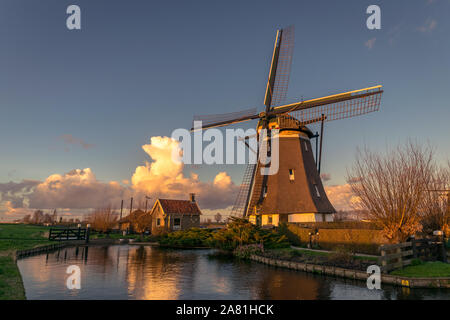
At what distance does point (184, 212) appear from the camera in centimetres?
4450

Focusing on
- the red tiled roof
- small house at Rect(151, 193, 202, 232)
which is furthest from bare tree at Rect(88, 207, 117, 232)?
the red tiled roof

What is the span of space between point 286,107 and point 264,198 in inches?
379

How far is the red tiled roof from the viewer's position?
43.3 meters

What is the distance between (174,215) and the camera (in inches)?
1703

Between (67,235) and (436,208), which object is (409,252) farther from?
(67,235)

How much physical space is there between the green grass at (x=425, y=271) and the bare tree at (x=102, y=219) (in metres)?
40.6

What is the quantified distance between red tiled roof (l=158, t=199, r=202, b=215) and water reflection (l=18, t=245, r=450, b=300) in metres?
25.9

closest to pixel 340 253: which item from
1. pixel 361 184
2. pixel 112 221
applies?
pixel 361 184

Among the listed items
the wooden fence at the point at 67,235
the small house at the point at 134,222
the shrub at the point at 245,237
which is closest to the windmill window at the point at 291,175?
the shrub at the point at 245,237

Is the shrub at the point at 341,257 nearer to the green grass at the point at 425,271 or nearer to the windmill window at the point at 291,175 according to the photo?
the green grass at the point at 425,271

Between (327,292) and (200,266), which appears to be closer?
(327,292)

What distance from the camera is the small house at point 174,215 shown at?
42.7 meters
